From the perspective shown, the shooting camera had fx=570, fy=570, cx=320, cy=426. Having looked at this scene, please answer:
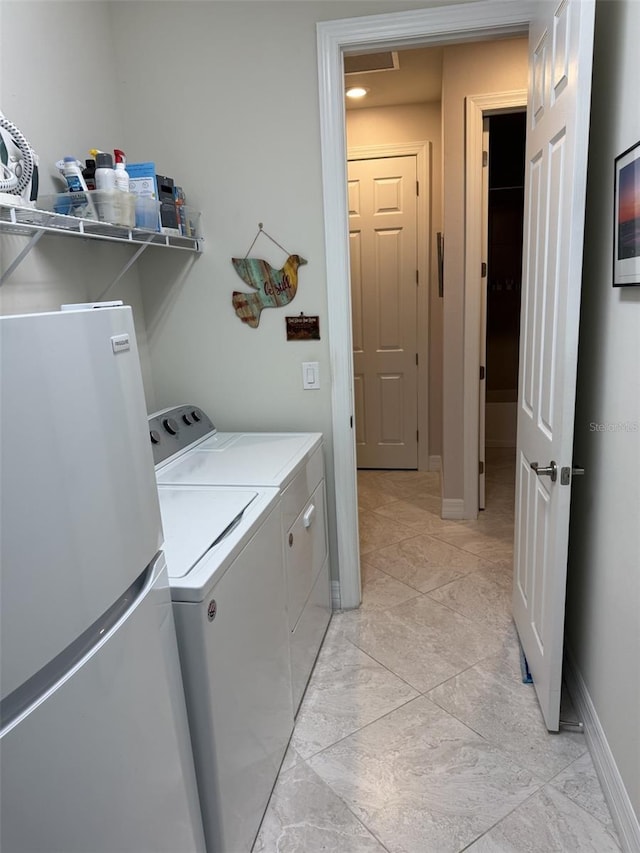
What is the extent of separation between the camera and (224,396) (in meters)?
2.53

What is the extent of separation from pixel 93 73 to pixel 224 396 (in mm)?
1316

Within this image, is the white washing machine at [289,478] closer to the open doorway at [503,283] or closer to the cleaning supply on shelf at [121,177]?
the cleaning supply on shelf at [121,177]

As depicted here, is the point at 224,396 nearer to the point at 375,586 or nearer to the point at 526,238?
the point at 375,586

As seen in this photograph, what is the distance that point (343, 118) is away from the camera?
221 cm

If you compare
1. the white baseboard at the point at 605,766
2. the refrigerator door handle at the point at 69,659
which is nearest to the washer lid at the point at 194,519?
the refrigerator door handle at the point at 69,659

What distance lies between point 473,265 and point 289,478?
2.02 meters

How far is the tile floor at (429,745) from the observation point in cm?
155

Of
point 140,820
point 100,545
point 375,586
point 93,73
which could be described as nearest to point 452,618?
point 375,586

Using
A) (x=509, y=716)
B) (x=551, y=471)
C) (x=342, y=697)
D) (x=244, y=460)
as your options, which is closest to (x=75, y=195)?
(x=244, y=460)

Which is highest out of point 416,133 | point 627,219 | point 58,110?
point 416,133

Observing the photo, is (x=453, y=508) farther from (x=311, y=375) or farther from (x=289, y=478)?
(x=289, y=478)

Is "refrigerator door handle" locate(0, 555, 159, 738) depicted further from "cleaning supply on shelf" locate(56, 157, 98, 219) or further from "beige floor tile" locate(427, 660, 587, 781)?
"beige floor tile" locate(427, 660, 587, 781)

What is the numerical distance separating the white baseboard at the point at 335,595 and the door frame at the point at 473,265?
4.20 ft

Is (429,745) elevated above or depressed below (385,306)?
below
